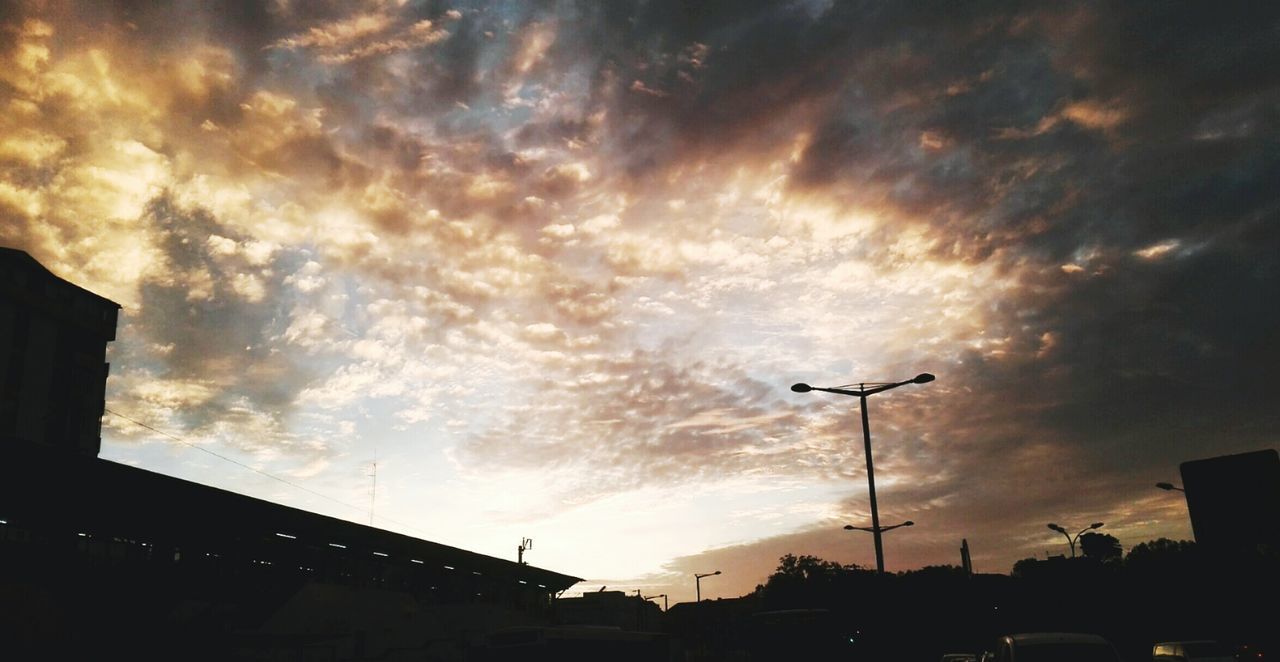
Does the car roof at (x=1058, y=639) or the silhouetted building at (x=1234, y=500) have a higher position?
the silhouetted building at (x=1234, y=500)

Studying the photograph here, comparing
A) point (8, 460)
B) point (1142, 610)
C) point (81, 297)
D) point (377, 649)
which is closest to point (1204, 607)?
point (1142, 610)

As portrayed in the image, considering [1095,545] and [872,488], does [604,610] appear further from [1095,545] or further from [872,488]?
[1095,545]

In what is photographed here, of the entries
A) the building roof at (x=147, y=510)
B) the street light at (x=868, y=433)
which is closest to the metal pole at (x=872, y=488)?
the street light at (x=868, y=433)

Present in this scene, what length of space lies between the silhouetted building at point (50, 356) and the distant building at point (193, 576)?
3082cm

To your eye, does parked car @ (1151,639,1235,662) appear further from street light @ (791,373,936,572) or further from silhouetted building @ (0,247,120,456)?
silhouetted building @ (0,247,120,456)

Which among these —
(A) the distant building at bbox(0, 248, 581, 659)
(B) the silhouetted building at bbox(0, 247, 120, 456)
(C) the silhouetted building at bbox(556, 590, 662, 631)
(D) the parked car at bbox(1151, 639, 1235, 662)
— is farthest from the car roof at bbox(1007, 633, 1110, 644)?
→ (B) the silhouetted building at bbox(0, 247, 120, 456)

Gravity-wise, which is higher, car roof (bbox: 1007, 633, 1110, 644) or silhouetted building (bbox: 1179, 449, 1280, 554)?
silhouetted building (bbox: 1179, 449, 1280, 554)

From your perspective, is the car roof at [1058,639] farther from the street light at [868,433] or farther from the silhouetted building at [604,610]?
the silhouetted building at [604,610]

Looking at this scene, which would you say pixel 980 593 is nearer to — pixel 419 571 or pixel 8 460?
pixel 419 571

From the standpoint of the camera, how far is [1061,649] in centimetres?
1522

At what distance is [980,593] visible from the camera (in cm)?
7475

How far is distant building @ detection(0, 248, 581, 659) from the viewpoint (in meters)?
29.9

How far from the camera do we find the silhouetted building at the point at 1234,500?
12.0 metres

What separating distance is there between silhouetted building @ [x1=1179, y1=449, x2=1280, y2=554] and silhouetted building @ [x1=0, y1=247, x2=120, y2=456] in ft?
254
